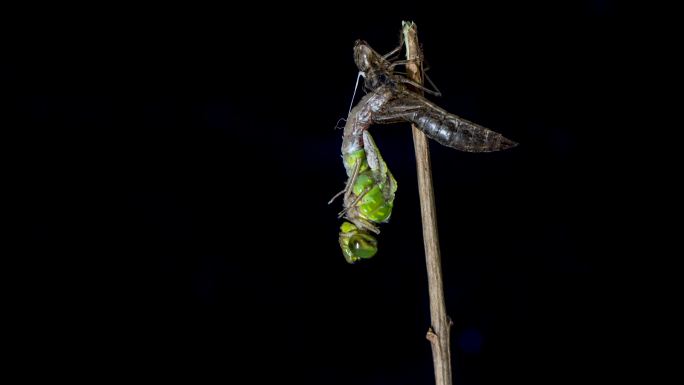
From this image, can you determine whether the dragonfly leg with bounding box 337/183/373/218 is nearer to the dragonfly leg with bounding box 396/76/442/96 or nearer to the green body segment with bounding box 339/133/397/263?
the green body segment with bounding box 339/133/397/263

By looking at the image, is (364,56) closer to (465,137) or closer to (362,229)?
(465,137)

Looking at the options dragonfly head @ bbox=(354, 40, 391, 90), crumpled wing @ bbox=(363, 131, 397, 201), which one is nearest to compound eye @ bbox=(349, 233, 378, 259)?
crumpled wing @ bbox=(363, 131, 397, 201)

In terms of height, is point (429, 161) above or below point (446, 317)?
above

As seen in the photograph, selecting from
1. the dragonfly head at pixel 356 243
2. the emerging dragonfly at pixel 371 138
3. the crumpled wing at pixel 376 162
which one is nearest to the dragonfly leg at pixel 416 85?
the emerging dragonfly at pixel 371 138

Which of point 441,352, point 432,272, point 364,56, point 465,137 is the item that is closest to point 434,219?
point 432,272

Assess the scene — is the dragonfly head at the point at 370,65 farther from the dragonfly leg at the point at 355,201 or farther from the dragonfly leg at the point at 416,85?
the dragonfly leg at the point at 355,201

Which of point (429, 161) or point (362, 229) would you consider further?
point (362, 229)
